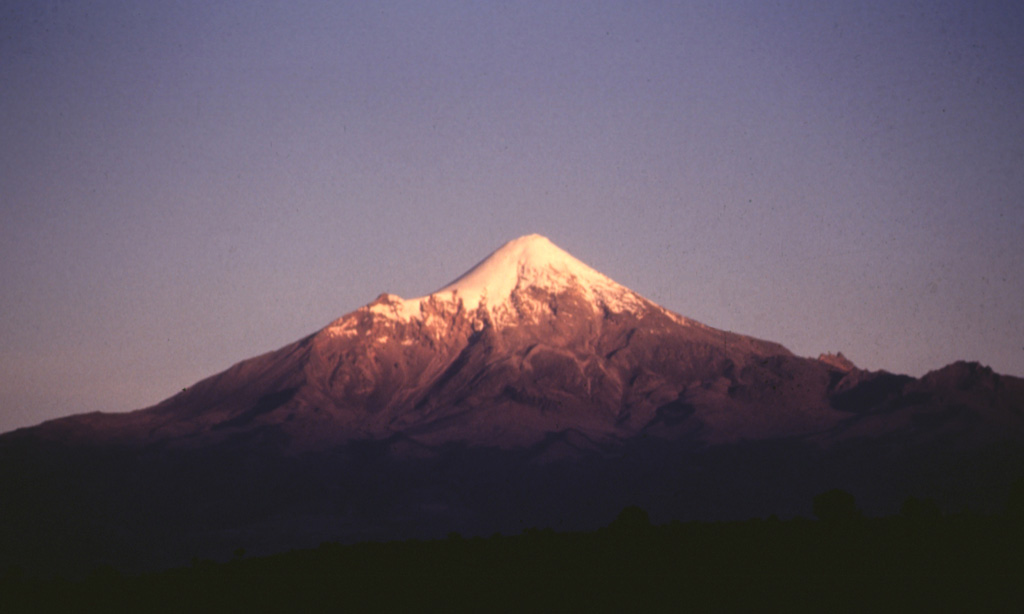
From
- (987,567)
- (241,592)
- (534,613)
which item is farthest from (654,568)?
(241,592)

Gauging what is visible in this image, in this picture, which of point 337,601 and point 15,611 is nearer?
point 337,601

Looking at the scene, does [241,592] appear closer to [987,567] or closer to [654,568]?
[654,568]

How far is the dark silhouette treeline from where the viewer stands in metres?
76.9

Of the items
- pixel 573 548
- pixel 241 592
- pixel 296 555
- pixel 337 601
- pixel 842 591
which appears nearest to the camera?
pixel 842 591

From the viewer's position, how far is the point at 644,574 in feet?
297

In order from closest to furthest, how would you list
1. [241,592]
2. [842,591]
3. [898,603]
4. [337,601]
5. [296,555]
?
[898,603]
[842,591]
[337,601]
[241,592]
[296,555]

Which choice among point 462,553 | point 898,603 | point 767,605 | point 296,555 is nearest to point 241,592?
point 462,553

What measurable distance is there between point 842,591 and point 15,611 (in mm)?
58091

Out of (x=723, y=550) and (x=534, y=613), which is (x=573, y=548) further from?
(x=534, y=613)

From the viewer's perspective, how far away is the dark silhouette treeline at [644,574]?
252 ft

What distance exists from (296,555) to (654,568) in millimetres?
48483

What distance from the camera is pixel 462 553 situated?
11688 centimetres

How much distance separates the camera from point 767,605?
2918 inches

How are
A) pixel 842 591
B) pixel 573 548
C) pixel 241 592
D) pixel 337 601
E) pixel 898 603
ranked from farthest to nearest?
pixel 573 548 → pixel 241 592 → pixel 337 601 → pixel 842 591 → pixel 898 603
